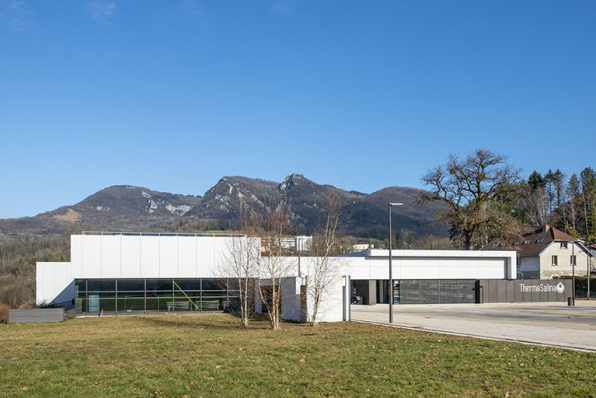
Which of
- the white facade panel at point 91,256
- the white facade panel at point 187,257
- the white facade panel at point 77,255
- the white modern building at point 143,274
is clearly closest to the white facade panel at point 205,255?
the white modern building at point 143,274

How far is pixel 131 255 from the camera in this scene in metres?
42.8

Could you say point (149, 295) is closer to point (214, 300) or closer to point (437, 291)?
point (214, 300)

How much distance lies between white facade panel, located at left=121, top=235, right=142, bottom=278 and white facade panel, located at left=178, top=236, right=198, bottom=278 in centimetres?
313

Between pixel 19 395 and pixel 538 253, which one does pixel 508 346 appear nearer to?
pixel 19 395

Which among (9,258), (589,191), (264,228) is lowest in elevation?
(9,258)

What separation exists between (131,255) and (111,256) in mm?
1479

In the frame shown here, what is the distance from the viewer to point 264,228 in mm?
30750

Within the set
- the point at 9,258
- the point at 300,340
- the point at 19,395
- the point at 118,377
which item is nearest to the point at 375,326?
the point at 300,340

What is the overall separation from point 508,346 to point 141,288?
104 feet

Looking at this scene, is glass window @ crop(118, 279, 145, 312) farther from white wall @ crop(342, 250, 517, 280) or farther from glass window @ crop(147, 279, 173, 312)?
white wall @ crop(342, 250, 517, 280)

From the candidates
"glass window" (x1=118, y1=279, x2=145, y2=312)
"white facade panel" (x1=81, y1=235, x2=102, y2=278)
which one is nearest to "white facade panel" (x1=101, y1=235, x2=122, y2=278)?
"white facade panel" (x1=81, y1=235, x2=102, y2=278)

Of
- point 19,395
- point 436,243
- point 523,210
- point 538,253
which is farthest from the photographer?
point 436,243

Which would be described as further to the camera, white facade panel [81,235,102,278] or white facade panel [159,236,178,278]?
white facade panel [159,236,178,278]

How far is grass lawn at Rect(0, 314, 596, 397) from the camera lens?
11.6 meters
